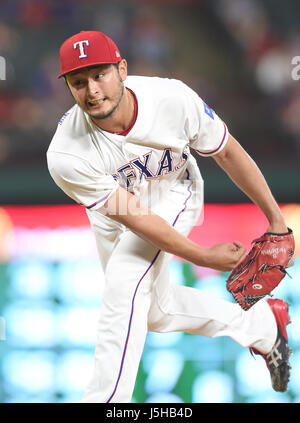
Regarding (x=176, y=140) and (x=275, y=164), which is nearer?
(x=176, y=140)

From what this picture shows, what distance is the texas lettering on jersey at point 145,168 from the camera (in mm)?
2408

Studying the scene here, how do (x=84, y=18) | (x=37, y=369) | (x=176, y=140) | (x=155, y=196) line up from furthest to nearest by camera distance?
(x=84, y=18) → (x=37, y=369) → (x=155, y=196) → (x=176, y=140)

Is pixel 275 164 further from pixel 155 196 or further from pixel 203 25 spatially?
pixel 203 25

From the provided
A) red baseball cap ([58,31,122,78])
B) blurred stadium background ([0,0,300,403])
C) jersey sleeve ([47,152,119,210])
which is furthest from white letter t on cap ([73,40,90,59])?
blurred stadium background ([0,0,300,403])

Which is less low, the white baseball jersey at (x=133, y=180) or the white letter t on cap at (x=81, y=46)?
the white letter t on cap at (x=81, y=46)

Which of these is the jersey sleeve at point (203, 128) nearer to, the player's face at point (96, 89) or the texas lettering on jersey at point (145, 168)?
the texas lettering on jersey at point (145, 168)

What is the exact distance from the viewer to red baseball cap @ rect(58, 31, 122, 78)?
2135mm

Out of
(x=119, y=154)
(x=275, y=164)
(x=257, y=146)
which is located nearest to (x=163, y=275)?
(x=119, y=154)

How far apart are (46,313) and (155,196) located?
1670 millimetres

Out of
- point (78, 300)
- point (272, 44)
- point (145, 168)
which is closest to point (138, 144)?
point (145, 168)

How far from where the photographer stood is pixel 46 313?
3.94 m

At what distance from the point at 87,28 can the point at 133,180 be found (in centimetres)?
389

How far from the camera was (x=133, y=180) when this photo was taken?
8.12 feet

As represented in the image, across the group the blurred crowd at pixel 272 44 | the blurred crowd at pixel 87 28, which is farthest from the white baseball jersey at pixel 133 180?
the blurred crowd at pixel 272 44
